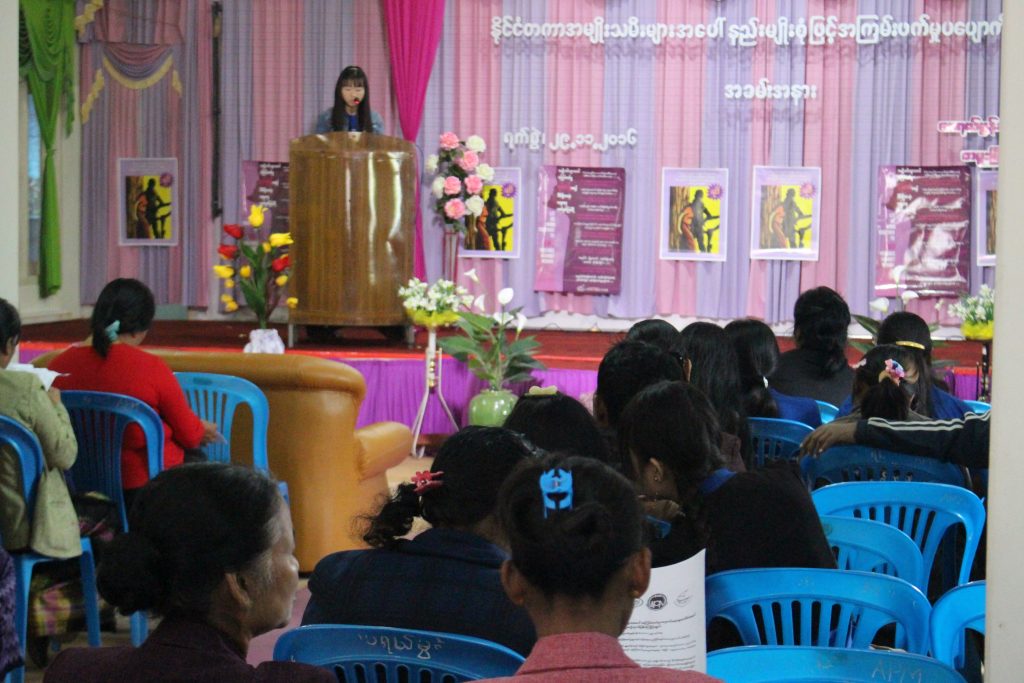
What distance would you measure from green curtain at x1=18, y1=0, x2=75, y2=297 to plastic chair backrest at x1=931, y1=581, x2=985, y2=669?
899 centimetres

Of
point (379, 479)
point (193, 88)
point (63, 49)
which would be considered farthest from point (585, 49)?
point (379, 479)

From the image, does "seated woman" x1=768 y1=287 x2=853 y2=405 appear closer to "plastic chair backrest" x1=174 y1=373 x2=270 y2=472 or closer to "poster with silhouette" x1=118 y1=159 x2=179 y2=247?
"plastic chair backrest" x1=174 y1=373 x2=270 y2=472

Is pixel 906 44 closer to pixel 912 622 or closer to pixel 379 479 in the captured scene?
pixel 379 479

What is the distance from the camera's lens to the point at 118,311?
409 cm

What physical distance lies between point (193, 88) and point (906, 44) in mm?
5530

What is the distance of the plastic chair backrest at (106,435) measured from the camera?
387 centimetres

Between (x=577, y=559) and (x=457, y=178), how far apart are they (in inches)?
308

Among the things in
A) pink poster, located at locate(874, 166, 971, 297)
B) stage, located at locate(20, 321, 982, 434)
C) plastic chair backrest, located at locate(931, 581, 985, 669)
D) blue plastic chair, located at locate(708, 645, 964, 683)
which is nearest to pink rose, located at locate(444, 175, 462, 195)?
stage, located at locate(20, 321, 982, 434)

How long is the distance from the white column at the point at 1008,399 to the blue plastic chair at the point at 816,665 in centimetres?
34

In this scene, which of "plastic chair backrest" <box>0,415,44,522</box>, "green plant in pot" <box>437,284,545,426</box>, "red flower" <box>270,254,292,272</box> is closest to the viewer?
"plastic chair backrest" <box>0,415,44,522</box>

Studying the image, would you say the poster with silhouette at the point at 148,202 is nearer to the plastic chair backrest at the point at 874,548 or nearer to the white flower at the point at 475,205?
the white flower at the point at 475,205

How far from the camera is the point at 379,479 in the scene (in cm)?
520

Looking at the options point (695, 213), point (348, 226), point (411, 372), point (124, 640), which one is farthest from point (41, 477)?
point (695, 213)

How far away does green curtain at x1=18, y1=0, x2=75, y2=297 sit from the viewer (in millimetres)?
9594
